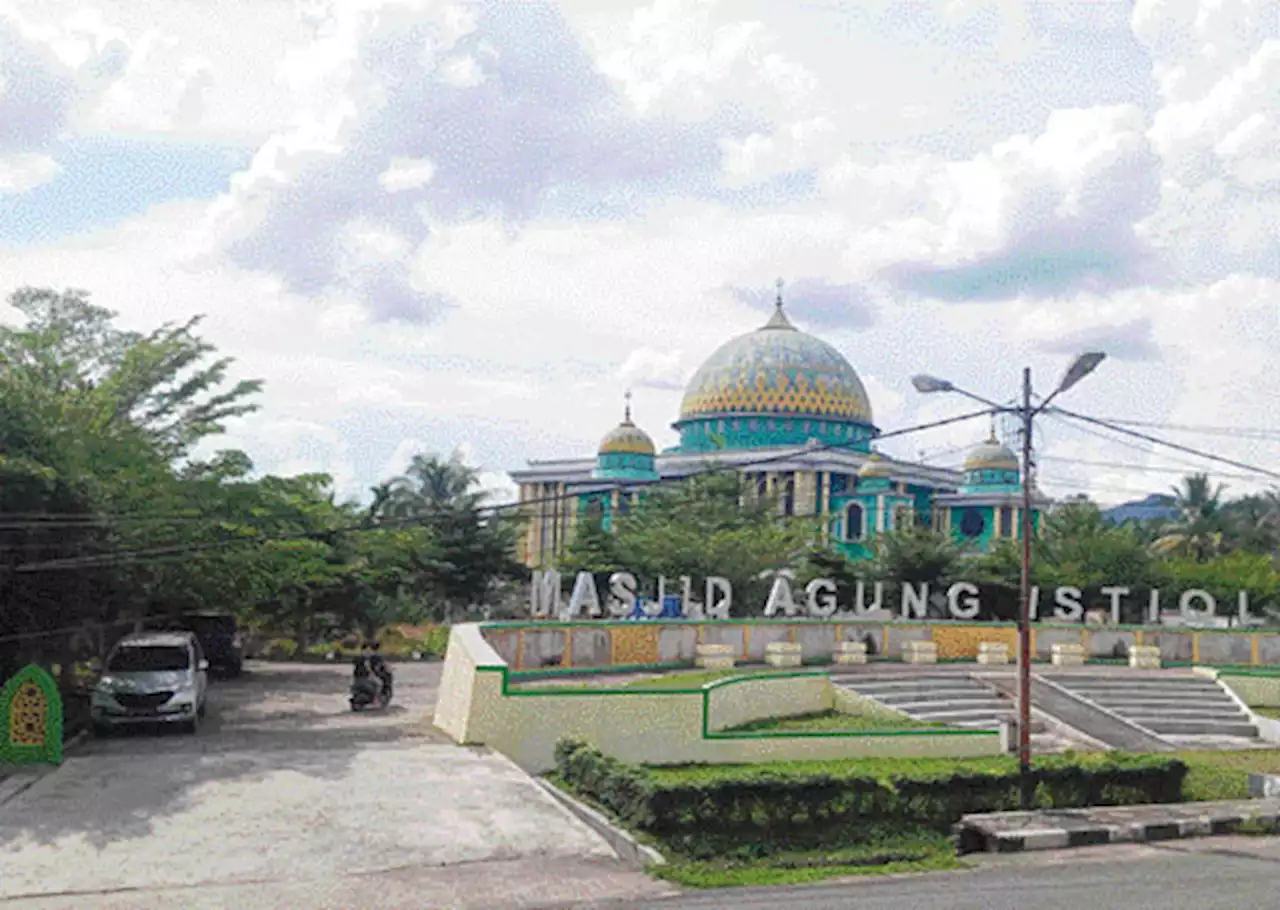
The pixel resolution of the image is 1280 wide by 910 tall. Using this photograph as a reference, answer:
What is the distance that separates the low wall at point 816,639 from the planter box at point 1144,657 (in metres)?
0.92

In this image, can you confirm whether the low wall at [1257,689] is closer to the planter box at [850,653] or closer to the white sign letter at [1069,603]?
the white sign letter at [1069,603]

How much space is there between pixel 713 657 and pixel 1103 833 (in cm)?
1857

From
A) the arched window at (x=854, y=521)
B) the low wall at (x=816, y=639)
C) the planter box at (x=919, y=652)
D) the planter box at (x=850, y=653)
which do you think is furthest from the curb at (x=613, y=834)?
the arched window at (x=854, y=521)

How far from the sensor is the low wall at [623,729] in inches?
872

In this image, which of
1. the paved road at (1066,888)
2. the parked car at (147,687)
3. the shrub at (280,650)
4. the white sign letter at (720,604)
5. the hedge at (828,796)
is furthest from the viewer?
the shrub at (280,650)

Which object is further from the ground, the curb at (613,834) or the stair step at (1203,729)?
the stair step at (1203,729)

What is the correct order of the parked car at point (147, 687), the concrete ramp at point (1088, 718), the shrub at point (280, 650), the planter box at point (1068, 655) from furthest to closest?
1. the shrub at point (280, 650)
2. the planter box at point (1068, 655)
3. the concrete ramp at point (1088, 718)
4. the parked car at point (147, 687)

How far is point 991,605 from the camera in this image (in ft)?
166

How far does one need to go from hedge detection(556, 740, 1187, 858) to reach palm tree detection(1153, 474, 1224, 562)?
44161 millimetres

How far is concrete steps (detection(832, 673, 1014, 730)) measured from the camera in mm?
30628

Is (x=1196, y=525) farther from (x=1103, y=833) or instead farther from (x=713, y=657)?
(x=1103, y=833)

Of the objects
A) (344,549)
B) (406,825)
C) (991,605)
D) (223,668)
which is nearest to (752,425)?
(991,605)

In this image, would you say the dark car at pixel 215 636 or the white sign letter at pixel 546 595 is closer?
the dark car at pixel 215 636

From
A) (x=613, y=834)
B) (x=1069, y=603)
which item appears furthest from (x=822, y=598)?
(x=613, y=834)
